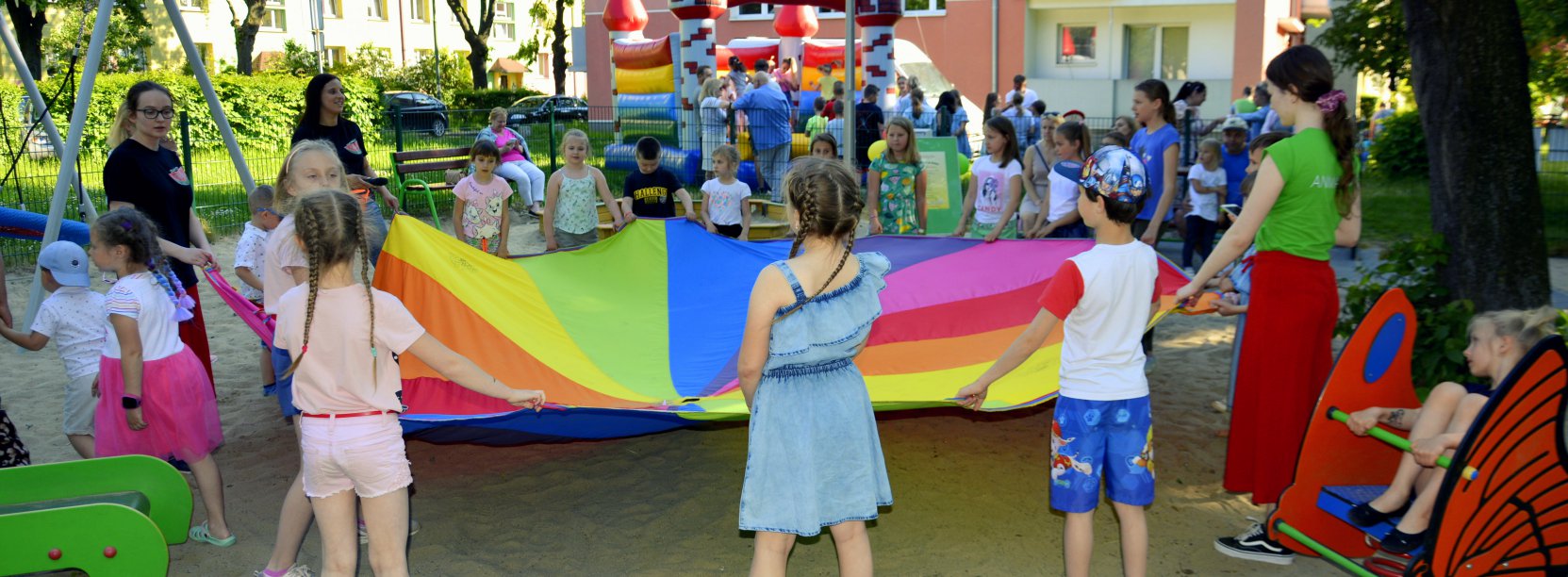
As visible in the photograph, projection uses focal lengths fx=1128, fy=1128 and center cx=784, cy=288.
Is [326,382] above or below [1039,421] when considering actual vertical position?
above

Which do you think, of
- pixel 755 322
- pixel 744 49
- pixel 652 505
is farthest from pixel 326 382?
pixel 744 49

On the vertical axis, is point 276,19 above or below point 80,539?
above

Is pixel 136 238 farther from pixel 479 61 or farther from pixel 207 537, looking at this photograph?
pixel 479 61

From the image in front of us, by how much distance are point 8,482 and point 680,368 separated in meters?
2.36

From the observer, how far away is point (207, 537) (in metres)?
4.03

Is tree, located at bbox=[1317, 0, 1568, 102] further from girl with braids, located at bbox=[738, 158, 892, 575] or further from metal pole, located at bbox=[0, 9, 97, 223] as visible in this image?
metal pole, located at bbox=[0, 9, 97, 223]

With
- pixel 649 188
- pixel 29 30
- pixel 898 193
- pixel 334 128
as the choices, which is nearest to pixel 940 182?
pixel 898 193

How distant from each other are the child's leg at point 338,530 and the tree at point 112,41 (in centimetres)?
2723

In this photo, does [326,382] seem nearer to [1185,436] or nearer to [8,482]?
[8,482]

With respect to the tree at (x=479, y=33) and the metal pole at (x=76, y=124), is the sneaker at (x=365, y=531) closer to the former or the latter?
the metal pole at (x=76, y=124)

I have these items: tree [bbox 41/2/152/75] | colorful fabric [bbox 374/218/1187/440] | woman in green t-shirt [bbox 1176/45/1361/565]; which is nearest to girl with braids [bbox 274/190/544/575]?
colorful fabric [bbox 374/218/1187/440]

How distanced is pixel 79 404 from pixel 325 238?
2107 millimetres

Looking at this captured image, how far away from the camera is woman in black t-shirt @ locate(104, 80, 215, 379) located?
4.50 m

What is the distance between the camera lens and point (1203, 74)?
26594 mm
